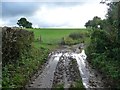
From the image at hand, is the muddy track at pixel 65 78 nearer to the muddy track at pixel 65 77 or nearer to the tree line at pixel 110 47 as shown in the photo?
the muddy track at pixel 65 77

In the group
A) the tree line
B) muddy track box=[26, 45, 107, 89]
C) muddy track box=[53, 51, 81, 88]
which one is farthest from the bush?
the tree line

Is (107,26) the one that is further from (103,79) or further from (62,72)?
(103,79)

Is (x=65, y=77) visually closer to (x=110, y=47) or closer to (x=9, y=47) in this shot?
(x=9, y=47)

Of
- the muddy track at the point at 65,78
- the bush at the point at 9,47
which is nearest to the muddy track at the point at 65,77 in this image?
the muddy track at the point at 65,78

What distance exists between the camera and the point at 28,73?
1603cm

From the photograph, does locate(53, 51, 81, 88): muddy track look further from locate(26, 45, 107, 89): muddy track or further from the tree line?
the tree line

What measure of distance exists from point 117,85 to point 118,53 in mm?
4701

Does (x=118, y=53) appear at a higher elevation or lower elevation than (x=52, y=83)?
higher

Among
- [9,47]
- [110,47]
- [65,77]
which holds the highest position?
[9,47]

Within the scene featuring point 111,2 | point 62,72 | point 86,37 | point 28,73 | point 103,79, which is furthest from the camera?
point 86,37

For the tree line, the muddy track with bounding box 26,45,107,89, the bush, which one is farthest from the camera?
the bush

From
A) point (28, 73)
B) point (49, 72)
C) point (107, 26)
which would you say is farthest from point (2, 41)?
point (107, 26)

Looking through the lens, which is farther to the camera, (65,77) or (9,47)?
(9,47)

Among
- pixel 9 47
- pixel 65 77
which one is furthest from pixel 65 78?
pixel 9 47
